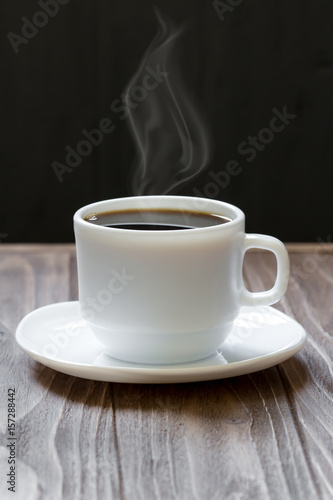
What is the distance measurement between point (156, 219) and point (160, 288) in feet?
0.46

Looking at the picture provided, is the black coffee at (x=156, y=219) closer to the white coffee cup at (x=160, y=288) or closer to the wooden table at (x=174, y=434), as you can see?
the white coffee cup at (x=160, y=288)

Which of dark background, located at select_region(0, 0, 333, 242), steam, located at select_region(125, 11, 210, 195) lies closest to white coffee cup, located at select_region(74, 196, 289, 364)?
steam, located at select_region(125, 11, 210, 195)

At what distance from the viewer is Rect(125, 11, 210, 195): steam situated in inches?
68.5

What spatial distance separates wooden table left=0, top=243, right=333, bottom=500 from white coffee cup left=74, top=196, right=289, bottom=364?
0.05 meters

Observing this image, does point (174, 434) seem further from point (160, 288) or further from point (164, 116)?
point (164, 116)

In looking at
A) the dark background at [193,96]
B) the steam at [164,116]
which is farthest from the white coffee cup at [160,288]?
the dark background at [193,96]

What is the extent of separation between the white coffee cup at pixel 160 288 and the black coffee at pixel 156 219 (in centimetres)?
4

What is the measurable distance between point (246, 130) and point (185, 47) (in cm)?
27

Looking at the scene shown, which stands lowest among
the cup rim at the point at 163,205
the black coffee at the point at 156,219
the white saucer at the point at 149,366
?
the white saucer at the point at 149,366

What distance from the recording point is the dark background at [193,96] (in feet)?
5.78

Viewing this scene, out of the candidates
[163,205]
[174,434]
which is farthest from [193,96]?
[174,434]

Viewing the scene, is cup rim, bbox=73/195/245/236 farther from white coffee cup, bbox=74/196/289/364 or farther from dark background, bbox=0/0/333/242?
Answer: dark background, bbox=0/0/333/242

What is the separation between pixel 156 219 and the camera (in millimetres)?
850

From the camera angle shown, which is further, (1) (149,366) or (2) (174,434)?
(1) (149,366)
